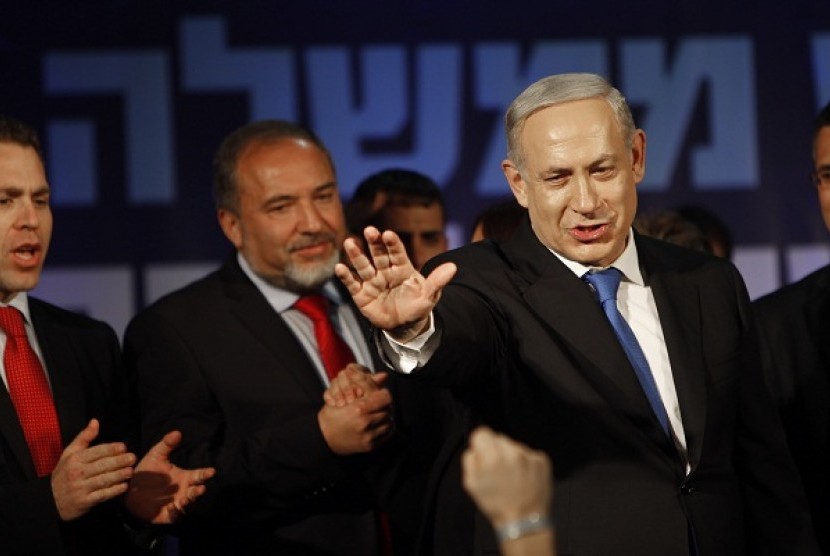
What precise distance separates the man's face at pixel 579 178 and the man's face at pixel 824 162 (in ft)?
2.85

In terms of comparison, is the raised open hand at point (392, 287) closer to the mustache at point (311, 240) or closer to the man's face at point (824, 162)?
the mustache at point (311, 240)

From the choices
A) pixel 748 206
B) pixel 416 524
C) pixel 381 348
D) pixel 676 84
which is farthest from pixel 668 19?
pixel 381 348

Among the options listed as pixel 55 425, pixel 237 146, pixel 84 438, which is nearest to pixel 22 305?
pixel 55 425

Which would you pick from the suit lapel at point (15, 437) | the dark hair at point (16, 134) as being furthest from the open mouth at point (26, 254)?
the suit lapel at point (15, 437)

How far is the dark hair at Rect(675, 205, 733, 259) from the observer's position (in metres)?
4.43

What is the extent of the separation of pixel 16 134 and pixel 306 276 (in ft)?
2.50

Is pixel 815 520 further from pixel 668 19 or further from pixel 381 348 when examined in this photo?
pixel 668 19

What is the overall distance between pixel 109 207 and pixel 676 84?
6.25 feet

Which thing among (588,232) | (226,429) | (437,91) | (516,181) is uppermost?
(437,91)

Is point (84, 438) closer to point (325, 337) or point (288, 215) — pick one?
point (325, 337)

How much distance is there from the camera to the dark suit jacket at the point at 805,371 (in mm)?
3146

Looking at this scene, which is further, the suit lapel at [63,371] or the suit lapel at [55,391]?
the suit lapel at [63,371]

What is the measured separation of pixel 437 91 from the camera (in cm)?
473

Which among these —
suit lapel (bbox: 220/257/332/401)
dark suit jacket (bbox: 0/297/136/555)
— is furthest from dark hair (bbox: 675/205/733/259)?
dark suit jacket (bbox: 0/297/136/555)
